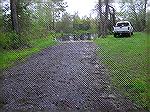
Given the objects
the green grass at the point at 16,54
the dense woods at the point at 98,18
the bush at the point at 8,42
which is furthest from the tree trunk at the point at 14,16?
the dense woods at the point at 98,18

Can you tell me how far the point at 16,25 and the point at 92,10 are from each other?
24.5ft

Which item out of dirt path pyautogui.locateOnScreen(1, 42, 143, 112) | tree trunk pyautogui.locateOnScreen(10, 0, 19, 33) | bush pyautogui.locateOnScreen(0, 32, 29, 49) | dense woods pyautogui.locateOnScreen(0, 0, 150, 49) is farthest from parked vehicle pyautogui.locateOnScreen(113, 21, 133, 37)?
tree trunk pyautogui.locateOnScreen(10, 0, 19, 33)

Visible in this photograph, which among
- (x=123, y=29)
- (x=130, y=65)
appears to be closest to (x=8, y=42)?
(x=130, y=65)

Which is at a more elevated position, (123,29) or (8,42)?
(123,29)

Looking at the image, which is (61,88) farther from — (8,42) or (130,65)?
(8,42)

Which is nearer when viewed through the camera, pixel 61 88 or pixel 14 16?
pixel 61 88

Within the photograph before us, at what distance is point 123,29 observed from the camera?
17.6ft

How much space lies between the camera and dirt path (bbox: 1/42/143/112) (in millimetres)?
4332

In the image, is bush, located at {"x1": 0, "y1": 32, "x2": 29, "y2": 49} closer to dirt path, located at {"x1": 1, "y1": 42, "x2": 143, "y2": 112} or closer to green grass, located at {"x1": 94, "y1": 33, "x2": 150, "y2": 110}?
dirt path, located at {"x1": 1, "y1": 42, "x2": 143, "y2": 112}

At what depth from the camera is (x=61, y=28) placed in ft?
16.1

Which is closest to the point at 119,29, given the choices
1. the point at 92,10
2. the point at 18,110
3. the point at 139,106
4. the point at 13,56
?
the point at 92,10

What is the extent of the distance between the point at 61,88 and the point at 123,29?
1.44 metres

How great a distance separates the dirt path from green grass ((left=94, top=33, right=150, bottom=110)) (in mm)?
217

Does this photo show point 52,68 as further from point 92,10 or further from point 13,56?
point 92,10
